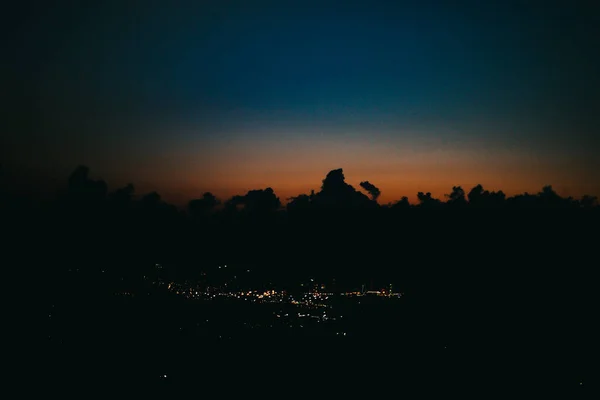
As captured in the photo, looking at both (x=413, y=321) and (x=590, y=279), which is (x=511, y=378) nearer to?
(x=413, y=321)

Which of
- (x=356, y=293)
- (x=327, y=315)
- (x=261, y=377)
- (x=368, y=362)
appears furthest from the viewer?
(x=356, y=293)

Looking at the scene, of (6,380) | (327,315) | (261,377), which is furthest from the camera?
(327,315)

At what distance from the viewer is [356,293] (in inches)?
7411

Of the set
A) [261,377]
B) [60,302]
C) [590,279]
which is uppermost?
[590,279]

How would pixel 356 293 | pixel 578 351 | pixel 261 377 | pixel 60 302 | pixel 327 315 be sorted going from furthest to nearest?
pixel 356 293 → pixel 327 315 → pixel 60 302 → pixel 578 351 → pixel 261 377

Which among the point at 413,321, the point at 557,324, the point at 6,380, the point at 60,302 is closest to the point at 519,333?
the point at 557,324

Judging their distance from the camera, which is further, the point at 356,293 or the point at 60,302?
the point at 356,293

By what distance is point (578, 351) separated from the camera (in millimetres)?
95875

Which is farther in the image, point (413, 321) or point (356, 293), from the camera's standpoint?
point (356, 293)

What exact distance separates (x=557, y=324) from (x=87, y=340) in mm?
104279

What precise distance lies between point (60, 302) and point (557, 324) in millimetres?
120890

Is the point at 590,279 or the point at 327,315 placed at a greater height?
the point at 590,279

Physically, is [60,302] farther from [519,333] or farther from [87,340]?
[519,333]

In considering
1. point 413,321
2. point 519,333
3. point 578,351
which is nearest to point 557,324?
point 519,333
